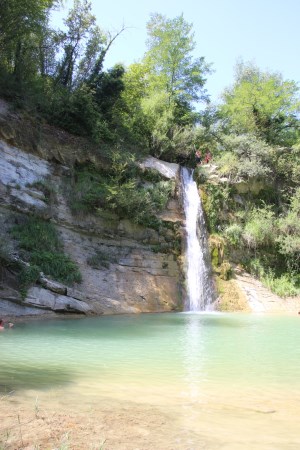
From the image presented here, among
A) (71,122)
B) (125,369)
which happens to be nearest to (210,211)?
(71,122)

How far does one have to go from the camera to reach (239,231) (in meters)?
21.3

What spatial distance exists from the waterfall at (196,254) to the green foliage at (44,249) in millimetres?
5917

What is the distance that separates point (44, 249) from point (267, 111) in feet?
64.2

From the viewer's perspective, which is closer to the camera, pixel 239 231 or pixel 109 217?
pixel 109 217

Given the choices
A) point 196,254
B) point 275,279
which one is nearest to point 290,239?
point 275,279

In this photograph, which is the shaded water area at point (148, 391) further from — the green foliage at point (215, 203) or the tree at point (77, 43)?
the tree at point (77, 43)

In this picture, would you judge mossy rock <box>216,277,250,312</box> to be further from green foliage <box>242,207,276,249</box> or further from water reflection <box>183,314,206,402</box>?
water reflection <box>183,314,206,402</box>

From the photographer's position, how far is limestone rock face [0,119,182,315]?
15094 mm

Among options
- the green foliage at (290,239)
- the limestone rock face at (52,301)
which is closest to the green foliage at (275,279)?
the green foliage at (290,239)

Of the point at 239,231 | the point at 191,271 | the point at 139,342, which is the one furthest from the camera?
the point at 239,231

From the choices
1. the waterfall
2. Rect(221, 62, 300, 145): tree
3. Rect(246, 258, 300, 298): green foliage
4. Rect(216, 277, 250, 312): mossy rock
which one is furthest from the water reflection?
Rect(221, 62, 300, 145): tree

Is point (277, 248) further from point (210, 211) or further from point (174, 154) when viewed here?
point (174, 154)

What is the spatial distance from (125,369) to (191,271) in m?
13.3

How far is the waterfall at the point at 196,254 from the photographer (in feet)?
61.2
